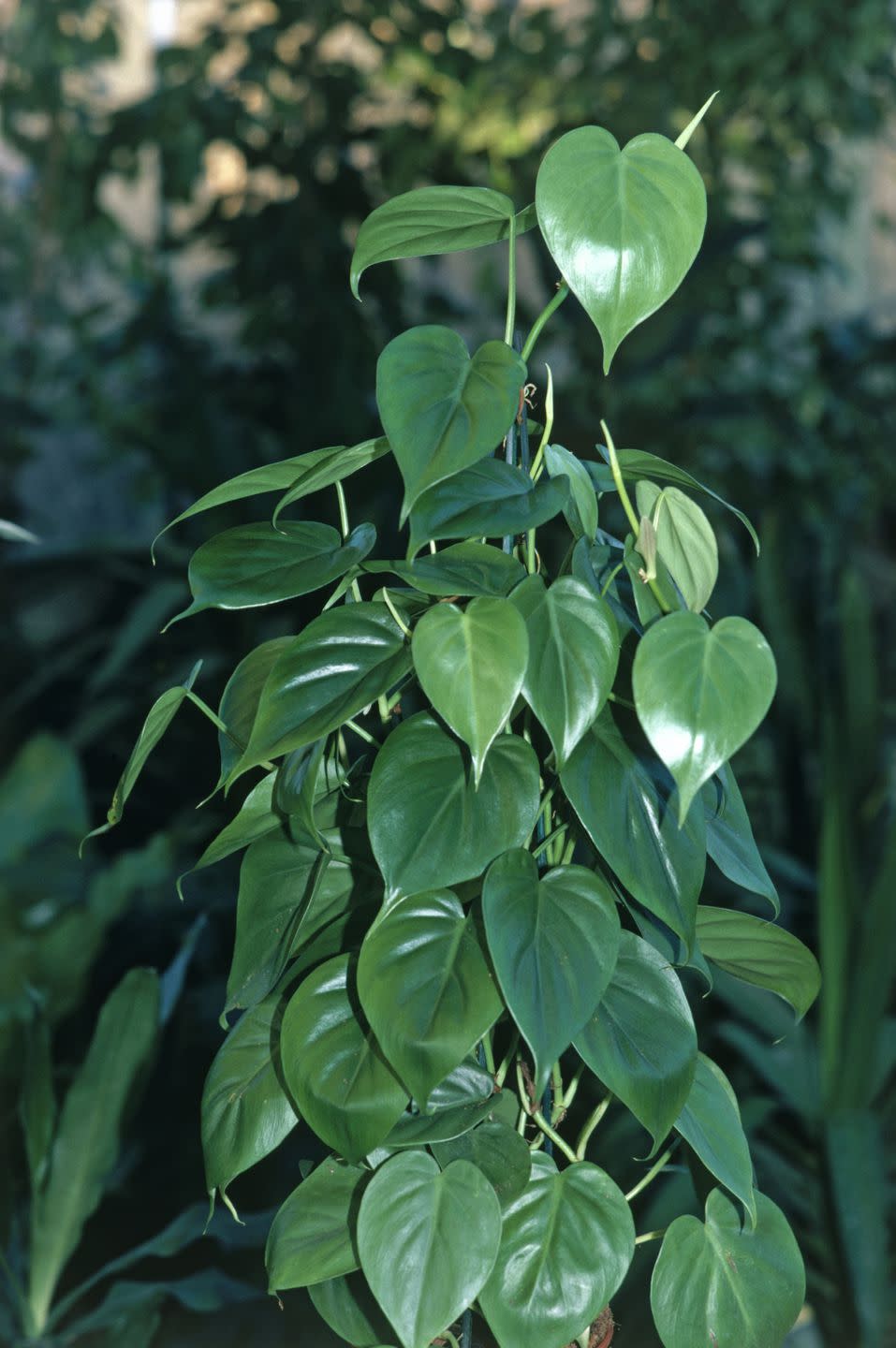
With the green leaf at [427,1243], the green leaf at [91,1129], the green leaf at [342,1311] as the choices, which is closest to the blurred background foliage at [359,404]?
the green leaf at [91,1129]

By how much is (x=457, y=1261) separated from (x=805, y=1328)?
0.90 meters

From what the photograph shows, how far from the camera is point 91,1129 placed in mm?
1006

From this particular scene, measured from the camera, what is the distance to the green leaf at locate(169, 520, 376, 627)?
0.52 m

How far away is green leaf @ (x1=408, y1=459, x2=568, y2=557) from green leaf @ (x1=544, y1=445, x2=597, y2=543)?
0.10 feet

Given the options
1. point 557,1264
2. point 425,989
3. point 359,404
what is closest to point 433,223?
point 425,989

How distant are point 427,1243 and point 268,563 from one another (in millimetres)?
267

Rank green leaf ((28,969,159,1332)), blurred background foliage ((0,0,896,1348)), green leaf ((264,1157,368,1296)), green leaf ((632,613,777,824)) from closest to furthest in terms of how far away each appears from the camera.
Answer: green leaf ((632,613,777,824)) → green leaf ((264,1157,368,1296)) → green leaf ((28,969,159,1332)) → blurred background foliage ((0,0,896,1348))

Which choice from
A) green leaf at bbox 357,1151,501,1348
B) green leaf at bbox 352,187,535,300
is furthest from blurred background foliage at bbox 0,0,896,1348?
green leaf at bbox 352,187,535,300

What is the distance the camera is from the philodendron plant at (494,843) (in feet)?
1.54

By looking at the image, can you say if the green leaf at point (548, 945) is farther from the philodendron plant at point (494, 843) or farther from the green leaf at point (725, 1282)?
the green leaf at point (725, 1282)

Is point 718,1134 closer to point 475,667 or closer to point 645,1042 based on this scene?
point 645,1042

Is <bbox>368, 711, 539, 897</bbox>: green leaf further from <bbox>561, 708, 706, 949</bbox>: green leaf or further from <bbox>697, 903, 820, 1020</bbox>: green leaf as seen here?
<bbox>697, 903, 820, 1020</bbox>: green leaf

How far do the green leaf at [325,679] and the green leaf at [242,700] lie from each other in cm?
6

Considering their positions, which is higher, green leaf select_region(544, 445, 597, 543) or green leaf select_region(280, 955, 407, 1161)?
green leaf select_region(544, 445, 597, 543)
